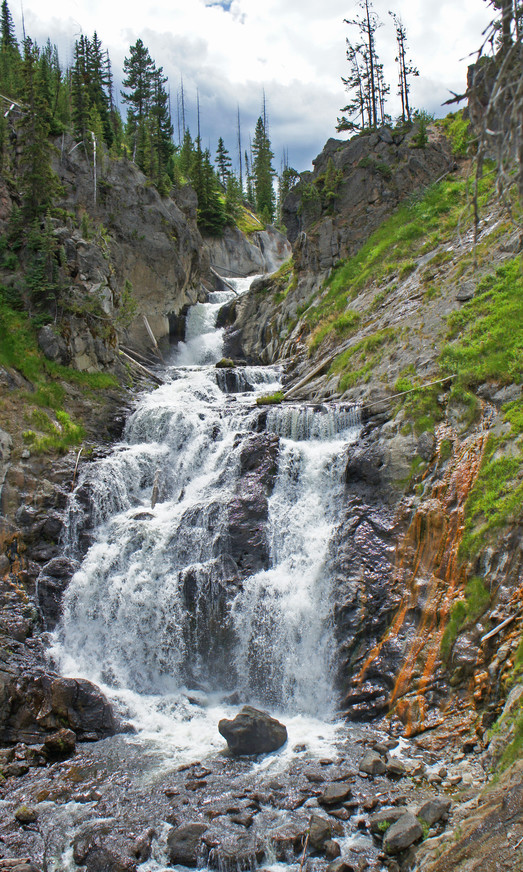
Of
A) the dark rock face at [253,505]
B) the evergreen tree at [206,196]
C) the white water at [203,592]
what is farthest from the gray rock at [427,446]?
the evergreen tree at [206,196]

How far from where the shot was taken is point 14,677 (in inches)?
554

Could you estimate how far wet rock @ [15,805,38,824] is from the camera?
34.1 ft

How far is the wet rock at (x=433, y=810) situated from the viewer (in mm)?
8688

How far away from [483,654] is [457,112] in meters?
39.7

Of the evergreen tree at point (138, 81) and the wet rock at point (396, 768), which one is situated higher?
the evergreen tree at point (138, 81)

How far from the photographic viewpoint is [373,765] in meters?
10.8

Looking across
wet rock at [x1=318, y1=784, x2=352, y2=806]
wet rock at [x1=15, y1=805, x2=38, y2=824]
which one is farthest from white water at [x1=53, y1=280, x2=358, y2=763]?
wet rock at [x1=15, y1=805, x2=38, y2=824]

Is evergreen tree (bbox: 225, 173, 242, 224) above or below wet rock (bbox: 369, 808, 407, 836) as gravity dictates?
above

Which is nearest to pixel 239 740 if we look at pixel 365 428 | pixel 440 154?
pixel 365 428

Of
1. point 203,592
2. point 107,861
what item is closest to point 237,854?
point 107,861

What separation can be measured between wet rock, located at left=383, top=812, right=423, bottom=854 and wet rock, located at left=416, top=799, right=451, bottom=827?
15 centimetres

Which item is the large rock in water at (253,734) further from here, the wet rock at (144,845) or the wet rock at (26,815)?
the wet rock at (26,815)

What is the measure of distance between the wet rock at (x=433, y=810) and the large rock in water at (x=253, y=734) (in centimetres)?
405

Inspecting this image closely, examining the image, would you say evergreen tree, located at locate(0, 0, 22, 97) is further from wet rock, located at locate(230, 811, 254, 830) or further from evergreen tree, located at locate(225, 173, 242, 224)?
wet rock, located at locate(230, 811, 254, 830)
